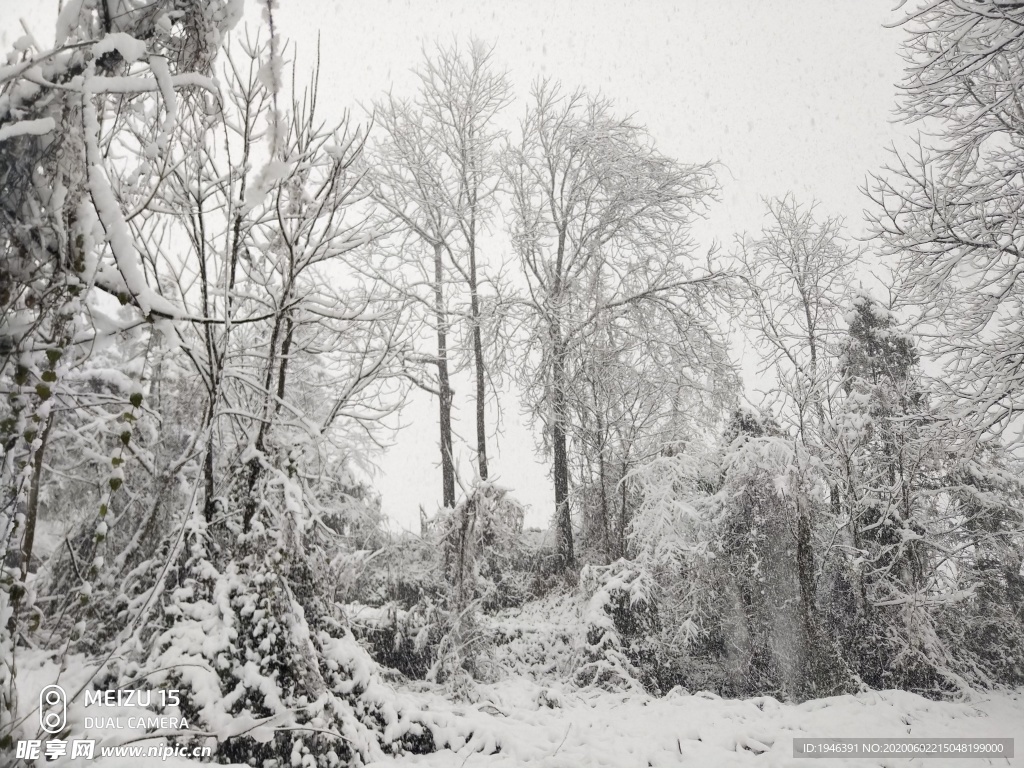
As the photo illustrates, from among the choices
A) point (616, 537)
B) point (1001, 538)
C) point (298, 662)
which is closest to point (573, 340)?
point (616, 537)

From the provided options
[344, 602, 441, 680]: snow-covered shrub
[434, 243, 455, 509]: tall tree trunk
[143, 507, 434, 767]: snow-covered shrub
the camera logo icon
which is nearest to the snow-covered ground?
[143, 507, 434, 767]: snow-covered shrub

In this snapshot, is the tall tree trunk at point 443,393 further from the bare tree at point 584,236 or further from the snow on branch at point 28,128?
the snow on branch at point 28,128

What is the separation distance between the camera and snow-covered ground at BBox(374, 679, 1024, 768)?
4.06 meters

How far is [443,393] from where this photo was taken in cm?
1180

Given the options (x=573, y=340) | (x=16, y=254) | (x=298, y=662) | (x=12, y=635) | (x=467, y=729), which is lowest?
(x=467, y=729)

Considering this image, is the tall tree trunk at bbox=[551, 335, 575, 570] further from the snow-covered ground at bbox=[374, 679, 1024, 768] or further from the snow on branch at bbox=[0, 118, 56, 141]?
the snow on branch at bbox=[0, 118, 56, 141]

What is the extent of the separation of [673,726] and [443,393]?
7.89 m

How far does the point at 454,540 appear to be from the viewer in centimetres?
716

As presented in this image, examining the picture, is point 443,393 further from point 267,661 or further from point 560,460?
point 267,661

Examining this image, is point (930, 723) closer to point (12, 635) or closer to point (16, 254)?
point (12, 635)

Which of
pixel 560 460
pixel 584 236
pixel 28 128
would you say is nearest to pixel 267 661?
pixel 28 128

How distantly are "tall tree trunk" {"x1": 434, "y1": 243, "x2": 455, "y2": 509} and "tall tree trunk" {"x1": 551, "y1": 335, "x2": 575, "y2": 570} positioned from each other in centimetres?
224

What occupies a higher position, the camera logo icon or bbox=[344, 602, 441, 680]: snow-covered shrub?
the camera logo icon

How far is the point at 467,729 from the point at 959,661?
817 cm
